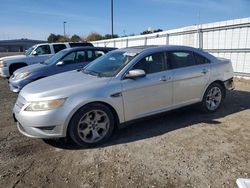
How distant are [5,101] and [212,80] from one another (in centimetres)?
587

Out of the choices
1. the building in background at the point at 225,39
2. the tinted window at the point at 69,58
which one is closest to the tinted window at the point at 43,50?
the tinted window at the point at 69,58

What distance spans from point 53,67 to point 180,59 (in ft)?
14.2

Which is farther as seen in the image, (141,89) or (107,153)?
(141,89)

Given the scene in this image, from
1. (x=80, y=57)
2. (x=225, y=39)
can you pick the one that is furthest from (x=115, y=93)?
(x=225, y=39)

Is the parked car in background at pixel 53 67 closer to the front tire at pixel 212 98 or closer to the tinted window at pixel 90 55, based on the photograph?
the tinted window at pixel 90 55

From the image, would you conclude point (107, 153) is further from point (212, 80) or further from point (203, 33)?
point (203, 33)

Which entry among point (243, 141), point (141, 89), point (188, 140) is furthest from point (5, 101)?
point (243, 141)

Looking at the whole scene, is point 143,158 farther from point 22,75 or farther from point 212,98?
point 22,75

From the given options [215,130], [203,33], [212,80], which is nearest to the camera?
[215,130]

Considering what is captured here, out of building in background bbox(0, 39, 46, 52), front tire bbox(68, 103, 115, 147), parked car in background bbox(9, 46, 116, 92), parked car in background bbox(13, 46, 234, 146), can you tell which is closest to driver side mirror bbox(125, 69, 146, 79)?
parked car in background bbox(13, 46, 234, 146)

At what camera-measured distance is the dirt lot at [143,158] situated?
10.4 ft

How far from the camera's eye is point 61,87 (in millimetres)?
4090

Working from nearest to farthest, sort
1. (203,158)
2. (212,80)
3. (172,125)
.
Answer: (203,158), (172,125), (212,80)

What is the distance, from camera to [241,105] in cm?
630
